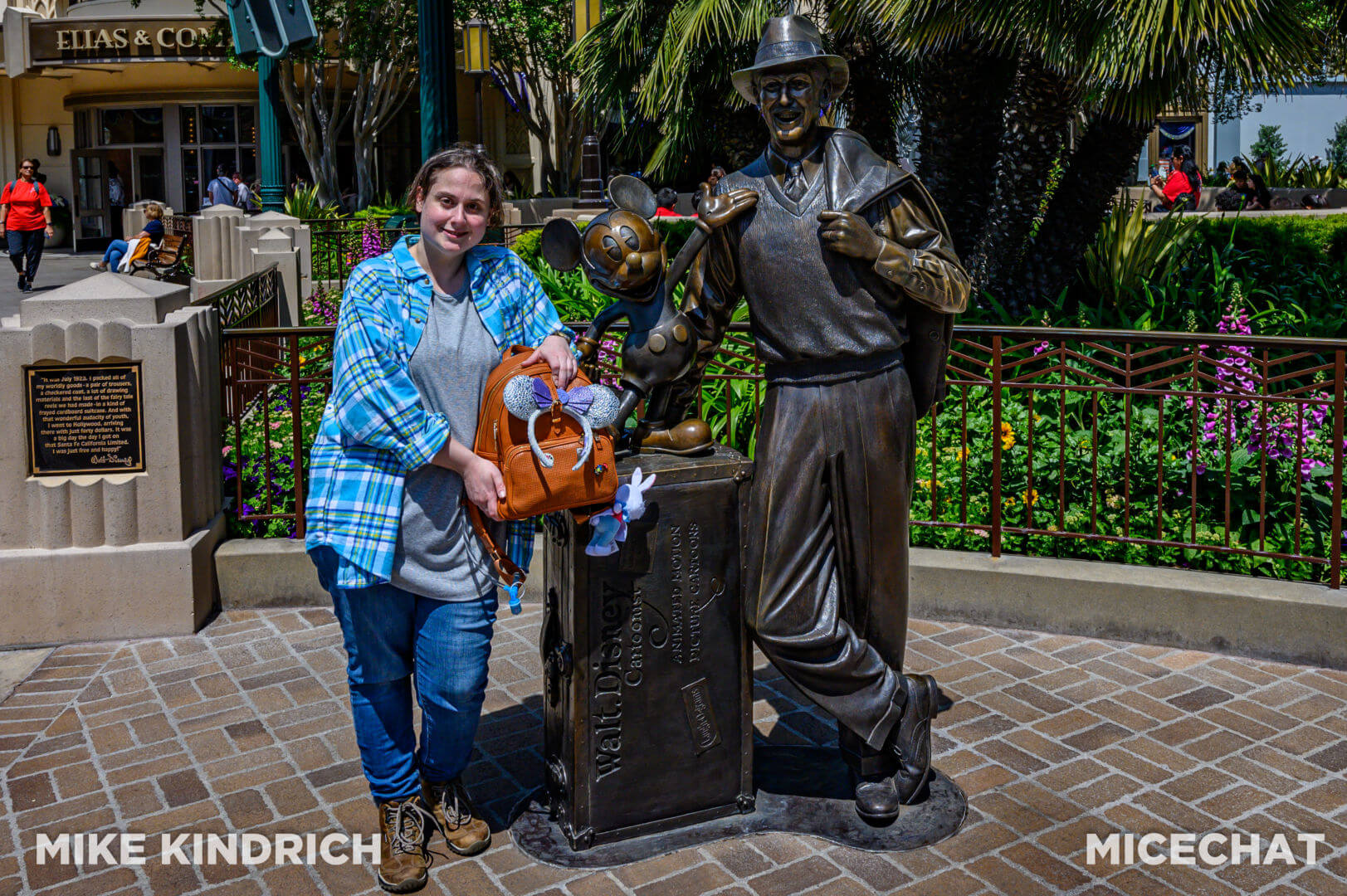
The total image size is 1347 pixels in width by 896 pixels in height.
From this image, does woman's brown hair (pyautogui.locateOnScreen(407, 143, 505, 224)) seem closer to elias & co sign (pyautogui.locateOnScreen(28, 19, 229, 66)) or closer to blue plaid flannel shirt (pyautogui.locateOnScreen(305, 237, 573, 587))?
blue plaid flannel shirt (pyautogui.locateOnScreen(305, 237, 573, 587))

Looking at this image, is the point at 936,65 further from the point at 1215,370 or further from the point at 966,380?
the point at 966,380

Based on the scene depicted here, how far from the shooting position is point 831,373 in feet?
12.4

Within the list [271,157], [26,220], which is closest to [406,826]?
[271,157]

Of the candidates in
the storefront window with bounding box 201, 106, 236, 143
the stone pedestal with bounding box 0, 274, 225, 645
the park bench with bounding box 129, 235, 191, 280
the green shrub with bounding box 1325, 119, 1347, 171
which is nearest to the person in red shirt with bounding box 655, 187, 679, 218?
the park bench with bounding box 129, 235, 191, 280

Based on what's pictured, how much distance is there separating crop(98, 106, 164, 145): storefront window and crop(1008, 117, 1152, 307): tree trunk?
27501mm

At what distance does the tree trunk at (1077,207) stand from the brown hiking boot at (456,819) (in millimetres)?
6705

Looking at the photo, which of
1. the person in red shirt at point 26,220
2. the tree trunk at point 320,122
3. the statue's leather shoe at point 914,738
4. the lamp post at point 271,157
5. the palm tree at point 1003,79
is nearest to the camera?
the statue's leather shoe at point 914,738

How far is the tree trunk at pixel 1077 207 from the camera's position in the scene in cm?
934

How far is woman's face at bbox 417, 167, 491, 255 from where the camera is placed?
351 cm

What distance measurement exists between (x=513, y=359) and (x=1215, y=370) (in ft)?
15.8

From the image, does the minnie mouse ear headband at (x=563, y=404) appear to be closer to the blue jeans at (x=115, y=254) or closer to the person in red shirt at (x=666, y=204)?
the person in red shirt at (x=666, y=204)

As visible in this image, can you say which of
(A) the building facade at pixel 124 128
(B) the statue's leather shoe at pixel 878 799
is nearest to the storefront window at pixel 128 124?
(A) the building facade at pixel 124 128

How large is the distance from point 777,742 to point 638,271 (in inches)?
73.5

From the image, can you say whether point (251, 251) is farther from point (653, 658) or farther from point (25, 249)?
point (653, 658)
